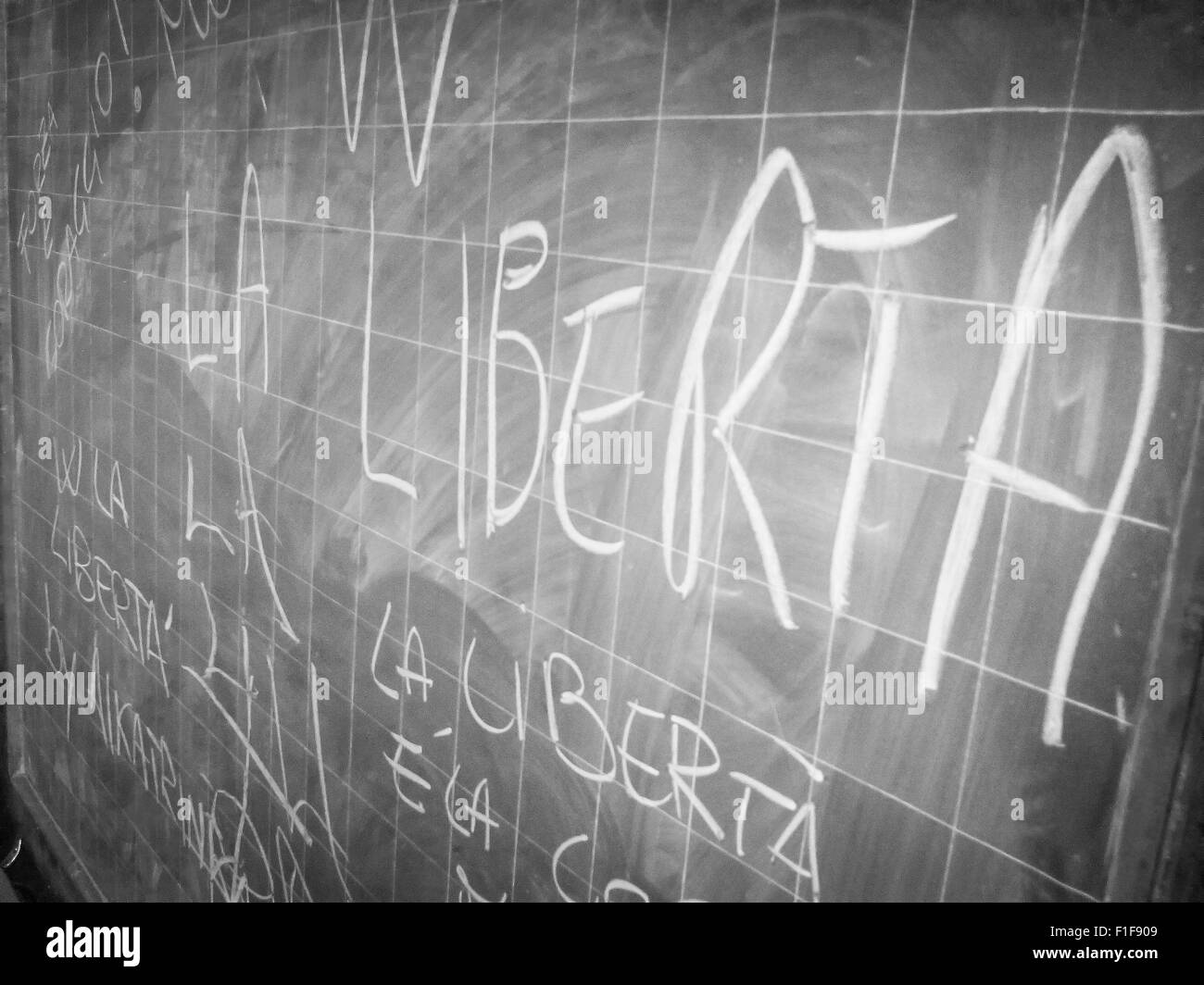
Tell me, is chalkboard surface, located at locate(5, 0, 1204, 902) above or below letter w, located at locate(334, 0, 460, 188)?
below

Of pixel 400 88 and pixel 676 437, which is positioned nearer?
pixel 676 437

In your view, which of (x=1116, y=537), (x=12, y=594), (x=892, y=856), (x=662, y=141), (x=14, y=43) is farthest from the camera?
(x=12, y=594)

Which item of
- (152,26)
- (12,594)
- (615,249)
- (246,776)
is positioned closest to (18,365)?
(12,594)

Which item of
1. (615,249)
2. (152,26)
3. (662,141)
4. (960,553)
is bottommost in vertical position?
(960,553)

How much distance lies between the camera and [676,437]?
1.63 metres

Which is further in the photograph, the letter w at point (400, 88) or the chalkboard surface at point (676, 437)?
the letter w at point (400, 88)

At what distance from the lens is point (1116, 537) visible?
1.18m

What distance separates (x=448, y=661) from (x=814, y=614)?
3.12 ft

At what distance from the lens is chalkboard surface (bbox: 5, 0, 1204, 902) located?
119cm

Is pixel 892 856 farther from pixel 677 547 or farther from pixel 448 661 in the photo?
pixel 448 661

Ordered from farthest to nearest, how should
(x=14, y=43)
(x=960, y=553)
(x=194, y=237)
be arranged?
(x=14, y=43)
(x=194, y=237)
(x=960, y=553)

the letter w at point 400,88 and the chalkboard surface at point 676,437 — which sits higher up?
the letter w at point 400,88

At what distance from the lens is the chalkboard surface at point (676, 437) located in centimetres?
119

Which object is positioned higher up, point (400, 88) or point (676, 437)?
point (400, 88)
